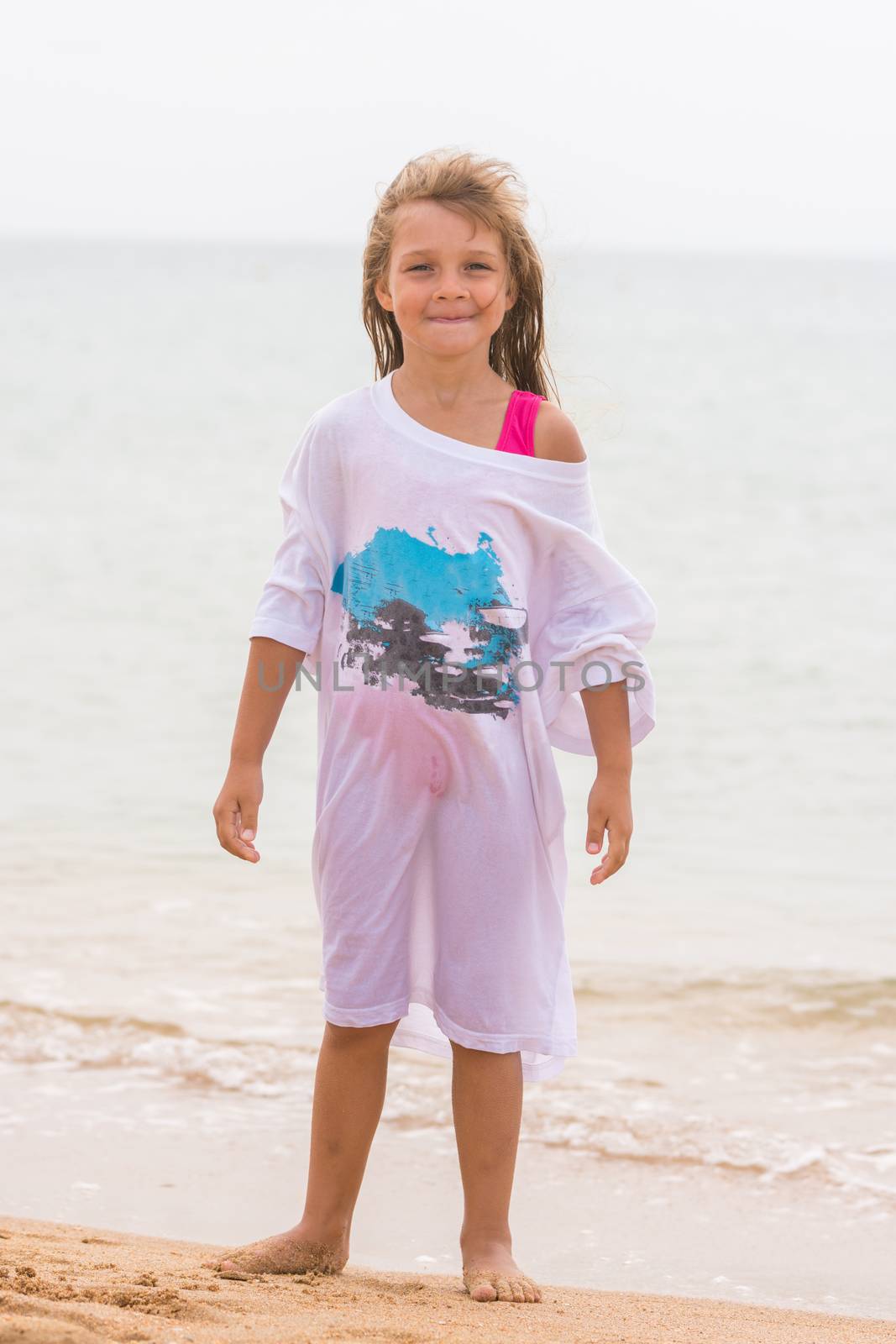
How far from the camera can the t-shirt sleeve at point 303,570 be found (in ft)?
7.79

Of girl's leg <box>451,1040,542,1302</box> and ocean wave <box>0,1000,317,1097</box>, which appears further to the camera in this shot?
ocean wave <box>0,1000,317,1097</box>

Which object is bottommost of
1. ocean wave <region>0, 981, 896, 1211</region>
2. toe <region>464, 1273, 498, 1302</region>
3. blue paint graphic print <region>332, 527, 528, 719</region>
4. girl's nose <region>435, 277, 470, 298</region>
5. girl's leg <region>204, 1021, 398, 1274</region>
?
ocean wave <region>0, 981, 896, 1211</region>

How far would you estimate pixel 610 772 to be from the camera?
235cm

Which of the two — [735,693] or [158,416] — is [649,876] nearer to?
[735,693]

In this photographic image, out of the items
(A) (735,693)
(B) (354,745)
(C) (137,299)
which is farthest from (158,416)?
(C) (137,299)

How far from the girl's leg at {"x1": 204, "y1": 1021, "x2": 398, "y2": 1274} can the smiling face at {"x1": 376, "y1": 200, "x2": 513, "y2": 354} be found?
3.53 feet

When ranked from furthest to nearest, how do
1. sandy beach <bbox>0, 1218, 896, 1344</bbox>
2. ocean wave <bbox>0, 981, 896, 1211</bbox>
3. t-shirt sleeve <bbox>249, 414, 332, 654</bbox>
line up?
ocean wave <bbox>0, 981, 896, 1211</bbox> → t-shirt sleeve <bbox>249, 414, 332, 654</bbox> → sandy beach <bbox>0, 1218, 896, 1344</bbox>

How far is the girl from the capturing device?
2.29 metres

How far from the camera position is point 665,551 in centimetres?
1298

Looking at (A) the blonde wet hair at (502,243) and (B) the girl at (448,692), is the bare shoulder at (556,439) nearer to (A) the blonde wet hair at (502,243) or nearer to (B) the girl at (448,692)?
(B) the girl at (448,692)

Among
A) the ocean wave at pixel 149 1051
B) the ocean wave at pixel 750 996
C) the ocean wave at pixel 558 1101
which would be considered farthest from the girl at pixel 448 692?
the ocean wave at pixel 750 996

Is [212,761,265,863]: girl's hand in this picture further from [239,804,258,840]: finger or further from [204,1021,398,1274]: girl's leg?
[204,1021,398,1274]: girl's leg

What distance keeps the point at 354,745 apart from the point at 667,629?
7865 mm

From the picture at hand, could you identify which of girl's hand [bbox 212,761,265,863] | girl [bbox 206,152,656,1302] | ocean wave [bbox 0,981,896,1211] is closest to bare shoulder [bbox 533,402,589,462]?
girl [bbox 206,152,656,1302]
